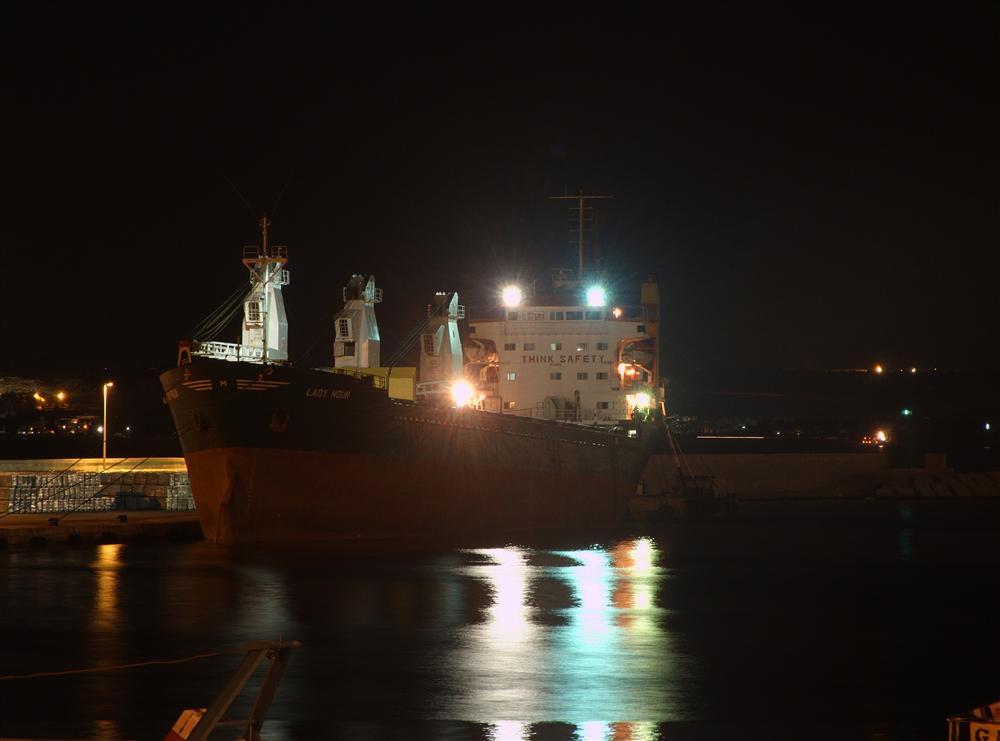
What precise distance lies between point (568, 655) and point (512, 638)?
1464 millimetres

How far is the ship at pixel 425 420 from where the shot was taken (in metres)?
25.7

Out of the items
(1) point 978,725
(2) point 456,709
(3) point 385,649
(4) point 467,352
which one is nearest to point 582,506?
(4) point 467,352

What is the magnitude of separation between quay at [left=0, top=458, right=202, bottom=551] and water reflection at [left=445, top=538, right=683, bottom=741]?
8.67 metres

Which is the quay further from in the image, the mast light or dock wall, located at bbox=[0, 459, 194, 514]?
the mast light

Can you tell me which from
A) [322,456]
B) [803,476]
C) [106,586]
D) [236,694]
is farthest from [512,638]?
[803,476]

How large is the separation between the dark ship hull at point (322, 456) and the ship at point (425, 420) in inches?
1.3

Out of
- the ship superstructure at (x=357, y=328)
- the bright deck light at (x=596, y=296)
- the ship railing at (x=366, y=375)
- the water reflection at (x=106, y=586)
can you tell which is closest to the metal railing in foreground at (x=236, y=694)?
the water reflection at (x=106, y=586)

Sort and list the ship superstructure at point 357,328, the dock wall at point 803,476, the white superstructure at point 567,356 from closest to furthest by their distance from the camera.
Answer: the ship superstructure at point 357,328 < the white superstructure at point 567,356 < the dock wall at point 803,476

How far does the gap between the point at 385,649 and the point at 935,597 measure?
1056cm

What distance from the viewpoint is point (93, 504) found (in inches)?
1363

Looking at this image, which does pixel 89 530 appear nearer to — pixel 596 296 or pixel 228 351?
pixel 228 351

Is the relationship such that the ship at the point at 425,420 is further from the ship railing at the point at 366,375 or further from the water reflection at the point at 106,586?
the water reflection at the point at 106,586

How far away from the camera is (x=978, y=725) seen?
7.07 metres

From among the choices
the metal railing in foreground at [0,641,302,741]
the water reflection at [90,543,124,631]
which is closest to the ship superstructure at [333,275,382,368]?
the water reflection at [90,543,124,631]
